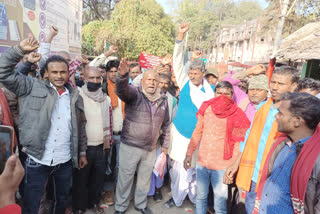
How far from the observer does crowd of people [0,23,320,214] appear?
1.67m

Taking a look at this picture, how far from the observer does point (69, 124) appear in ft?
7.69

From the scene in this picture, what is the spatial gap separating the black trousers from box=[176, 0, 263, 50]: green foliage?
3841 cm

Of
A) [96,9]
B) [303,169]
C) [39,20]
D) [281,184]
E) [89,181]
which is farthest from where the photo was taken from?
[96,9]

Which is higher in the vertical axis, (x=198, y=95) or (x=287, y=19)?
(x=287, y=19)

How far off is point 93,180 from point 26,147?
1.16m

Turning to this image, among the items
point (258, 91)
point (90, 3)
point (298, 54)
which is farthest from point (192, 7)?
point (258, 91)

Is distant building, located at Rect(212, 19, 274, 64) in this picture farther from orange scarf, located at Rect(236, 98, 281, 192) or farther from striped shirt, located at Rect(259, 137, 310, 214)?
striped shirt, located at Rect(259, 137, 310, 214)

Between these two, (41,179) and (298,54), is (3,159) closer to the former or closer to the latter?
(41,179)

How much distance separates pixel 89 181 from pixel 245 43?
35.1 metres

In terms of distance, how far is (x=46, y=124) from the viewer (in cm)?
212

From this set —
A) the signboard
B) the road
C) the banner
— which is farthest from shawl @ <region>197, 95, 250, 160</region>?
the banner

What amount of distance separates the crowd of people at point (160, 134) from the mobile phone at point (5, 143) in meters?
0.76

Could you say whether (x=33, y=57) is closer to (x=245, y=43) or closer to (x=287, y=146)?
(x=287, y=146)

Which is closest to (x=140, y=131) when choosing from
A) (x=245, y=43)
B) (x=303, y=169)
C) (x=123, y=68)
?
(x=123, y=68)
